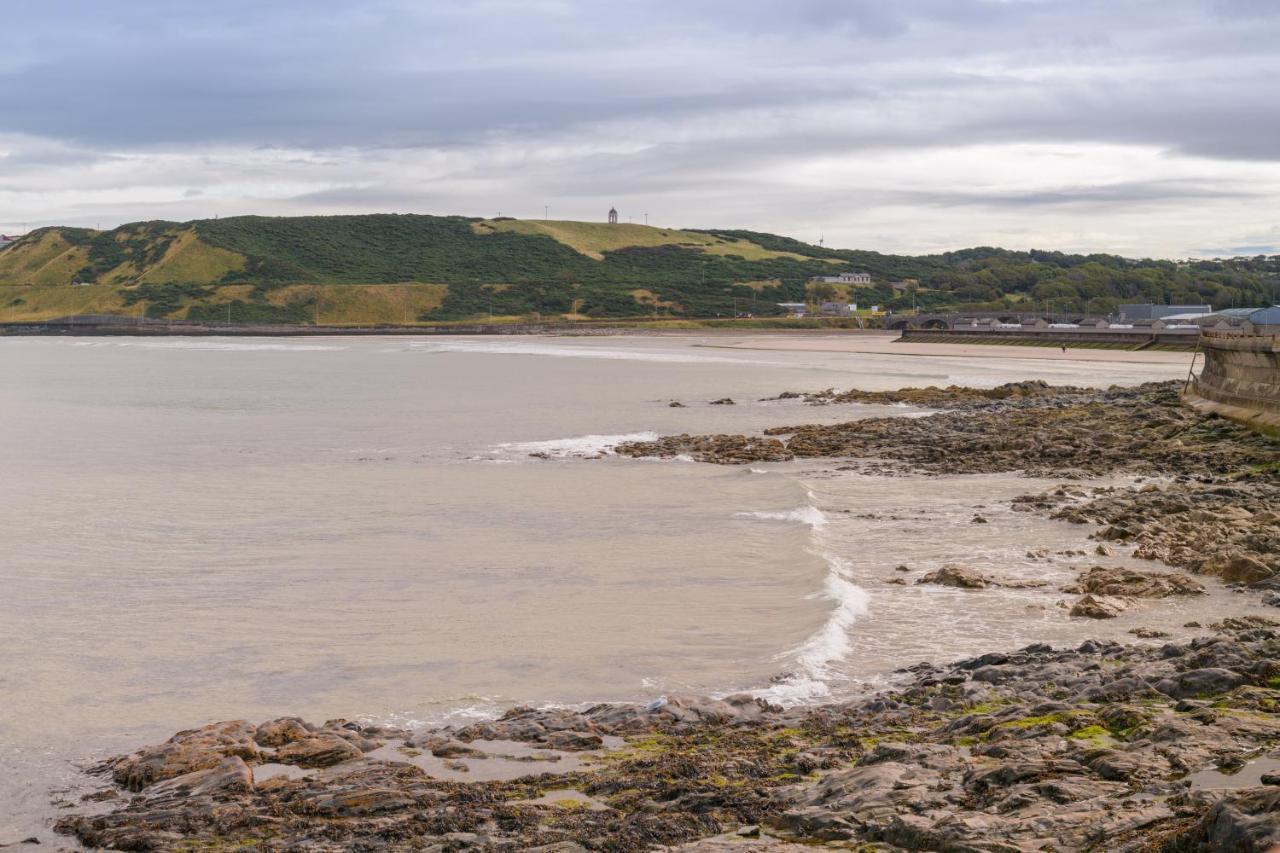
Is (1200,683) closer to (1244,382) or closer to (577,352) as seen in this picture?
(1244,382)

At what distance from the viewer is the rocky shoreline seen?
6.05 m

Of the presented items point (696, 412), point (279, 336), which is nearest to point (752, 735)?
point (696, 412)

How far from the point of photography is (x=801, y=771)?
24.5ft

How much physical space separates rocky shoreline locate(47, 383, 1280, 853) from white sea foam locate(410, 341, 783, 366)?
69956mm

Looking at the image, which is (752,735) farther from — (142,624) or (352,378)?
(352,378)

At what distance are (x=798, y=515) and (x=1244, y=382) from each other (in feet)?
55.5

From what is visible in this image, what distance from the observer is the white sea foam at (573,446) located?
29.1 metres

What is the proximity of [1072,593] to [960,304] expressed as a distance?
16157 centimetres

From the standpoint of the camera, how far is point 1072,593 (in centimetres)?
1274

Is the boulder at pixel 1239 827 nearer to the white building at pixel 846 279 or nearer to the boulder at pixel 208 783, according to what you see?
the boulder at pixel 208 783

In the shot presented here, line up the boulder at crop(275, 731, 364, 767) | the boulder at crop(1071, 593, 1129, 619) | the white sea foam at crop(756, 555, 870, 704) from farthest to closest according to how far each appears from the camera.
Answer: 1. the boulder at crop(1071, 593, 1129, 619)
2. the white sea foam at crop(756, 555, 870, 704)
3. the boulder at crop(275, 731, 364, 767)

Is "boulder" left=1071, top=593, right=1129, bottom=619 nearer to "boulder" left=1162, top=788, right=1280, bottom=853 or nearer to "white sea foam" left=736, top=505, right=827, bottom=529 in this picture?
"white sea foam" left=736, top=505, right=827, bottom=529

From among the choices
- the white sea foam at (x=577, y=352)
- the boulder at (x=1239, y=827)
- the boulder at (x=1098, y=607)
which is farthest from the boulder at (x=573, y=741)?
the white sea foam at (x=577, y=352)

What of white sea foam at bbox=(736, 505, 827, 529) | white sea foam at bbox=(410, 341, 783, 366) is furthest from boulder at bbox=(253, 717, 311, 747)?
white sea foam at bbox=(410, 341, 783, 366)
